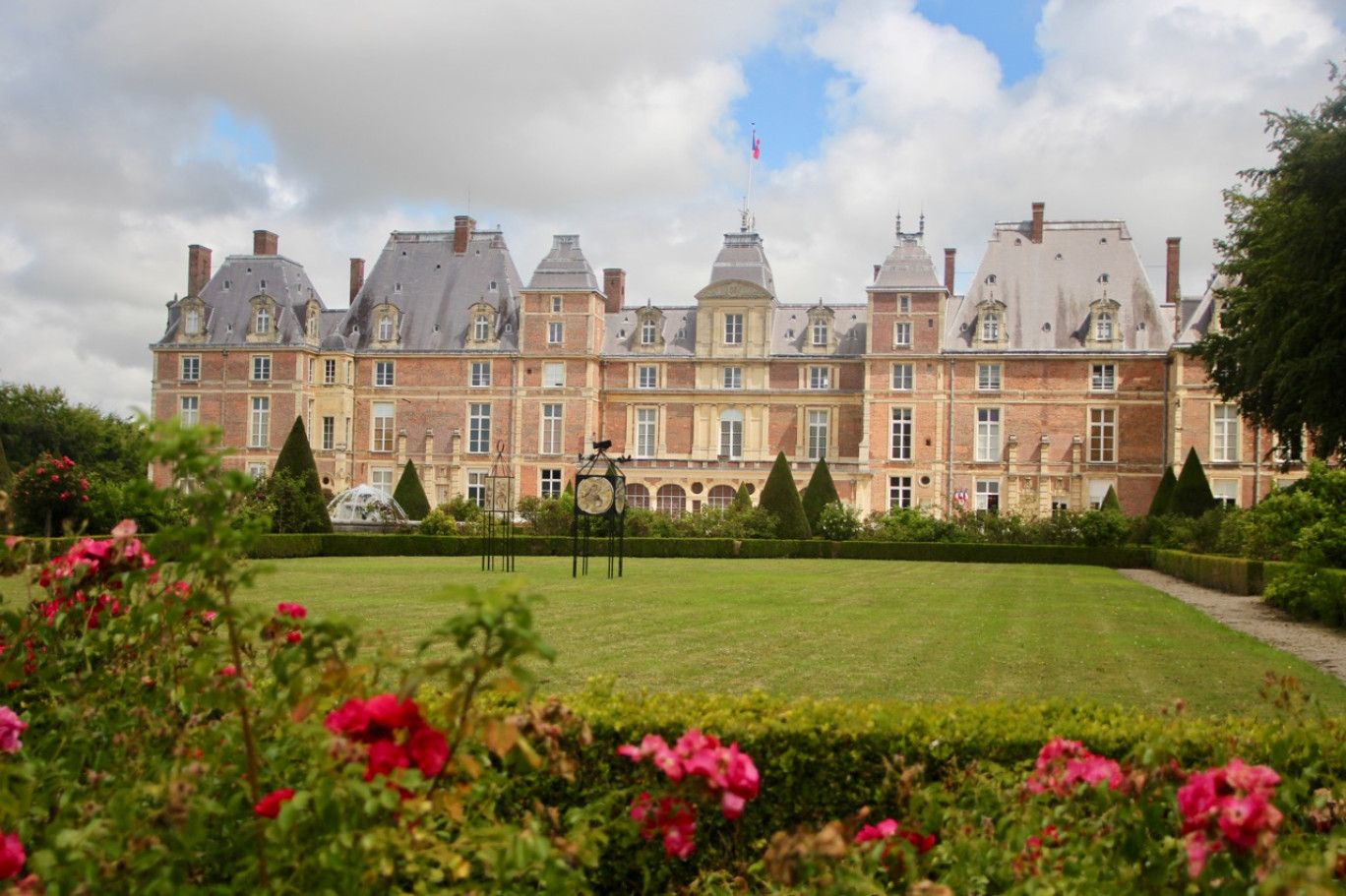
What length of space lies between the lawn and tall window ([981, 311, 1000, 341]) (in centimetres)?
2286

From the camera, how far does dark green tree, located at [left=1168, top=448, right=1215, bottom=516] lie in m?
A: 30.0

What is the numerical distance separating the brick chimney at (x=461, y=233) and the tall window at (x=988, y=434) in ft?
68.0

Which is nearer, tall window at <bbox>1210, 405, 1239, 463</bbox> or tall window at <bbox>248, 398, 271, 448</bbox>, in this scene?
tall window at <bbox>1210, 405, 1239, 463</bbox>

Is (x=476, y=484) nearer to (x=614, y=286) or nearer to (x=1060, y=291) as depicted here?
(x=614, y=286)

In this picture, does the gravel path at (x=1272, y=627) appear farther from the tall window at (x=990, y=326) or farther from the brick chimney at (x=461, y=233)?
the brick chimney at (x=461, y=233)

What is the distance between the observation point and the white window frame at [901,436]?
139ft

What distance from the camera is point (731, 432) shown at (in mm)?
45375

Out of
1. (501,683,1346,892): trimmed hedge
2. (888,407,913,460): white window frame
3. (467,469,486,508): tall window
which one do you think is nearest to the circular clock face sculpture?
(501,683,1346,892): trimmed hedge

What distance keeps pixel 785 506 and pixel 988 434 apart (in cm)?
1368

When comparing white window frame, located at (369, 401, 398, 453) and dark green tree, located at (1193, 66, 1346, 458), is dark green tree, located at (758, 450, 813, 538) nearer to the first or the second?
dark green tree, located at (1193, 66, 1346, 458)

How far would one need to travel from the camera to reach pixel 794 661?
9.49 meters

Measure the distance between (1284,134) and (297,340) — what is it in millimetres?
34686

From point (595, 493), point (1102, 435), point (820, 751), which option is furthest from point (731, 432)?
point (820, 751)

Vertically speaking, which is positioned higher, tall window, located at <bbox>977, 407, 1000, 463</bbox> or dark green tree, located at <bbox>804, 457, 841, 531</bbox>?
tall window, located at <bbox>977, 407, 1000, 463</bbox>
